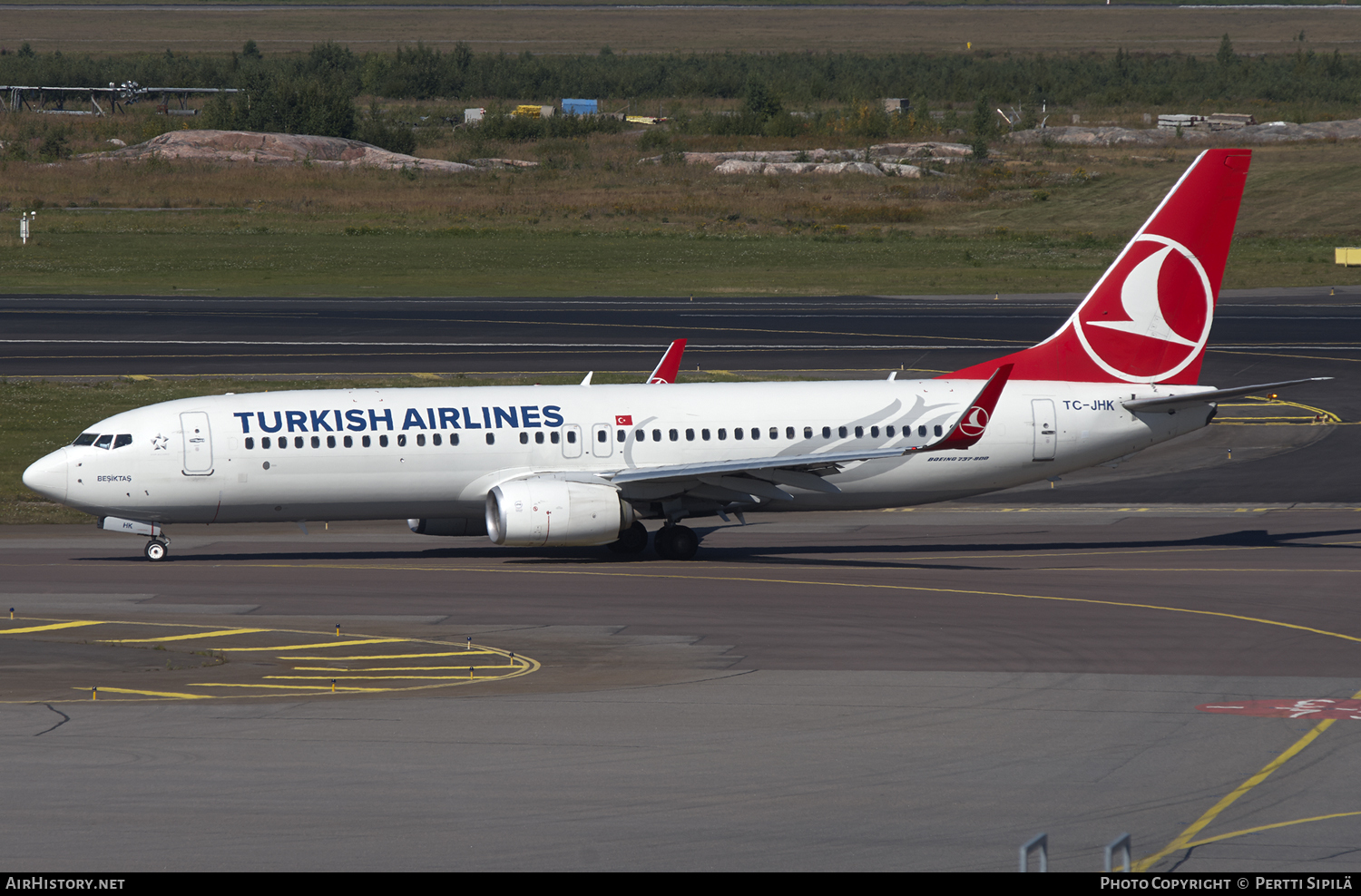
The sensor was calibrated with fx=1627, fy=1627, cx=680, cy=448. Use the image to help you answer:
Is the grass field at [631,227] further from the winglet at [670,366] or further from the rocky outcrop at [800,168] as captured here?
the winglet at [670,366]

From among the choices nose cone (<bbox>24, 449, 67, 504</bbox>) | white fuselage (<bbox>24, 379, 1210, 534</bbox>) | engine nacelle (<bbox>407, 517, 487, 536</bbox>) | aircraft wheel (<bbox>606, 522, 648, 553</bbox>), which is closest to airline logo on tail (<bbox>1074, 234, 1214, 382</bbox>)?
white fuselage (<bbox>24, 379, 1210, 534</bbox>)

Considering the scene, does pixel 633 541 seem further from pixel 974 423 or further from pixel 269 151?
pixel 269 151

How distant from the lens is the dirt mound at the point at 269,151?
145000 mm

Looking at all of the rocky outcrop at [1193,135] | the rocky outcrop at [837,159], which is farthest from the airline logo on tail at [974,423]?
the rocky outcrop at [1193,135]

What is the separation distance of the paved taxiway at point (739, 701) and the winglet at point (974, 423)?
9.28ft

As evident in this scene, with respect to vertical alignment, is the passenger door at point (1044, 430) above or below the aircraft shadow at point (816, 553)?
above

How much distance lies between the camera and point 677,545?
3744cm

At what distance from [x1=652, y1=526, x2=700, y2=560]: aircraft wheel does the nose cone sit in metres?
13.3

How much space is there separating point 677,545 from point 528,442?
13.6ft

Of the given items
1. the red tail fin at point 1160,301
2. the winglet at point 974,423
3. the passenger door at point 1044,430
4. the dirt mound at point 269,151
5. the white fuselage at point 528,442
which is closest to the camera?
the winglet at point 974,423

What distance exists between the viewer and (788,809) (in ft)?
62.1

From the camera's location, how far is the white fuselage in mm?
36312
